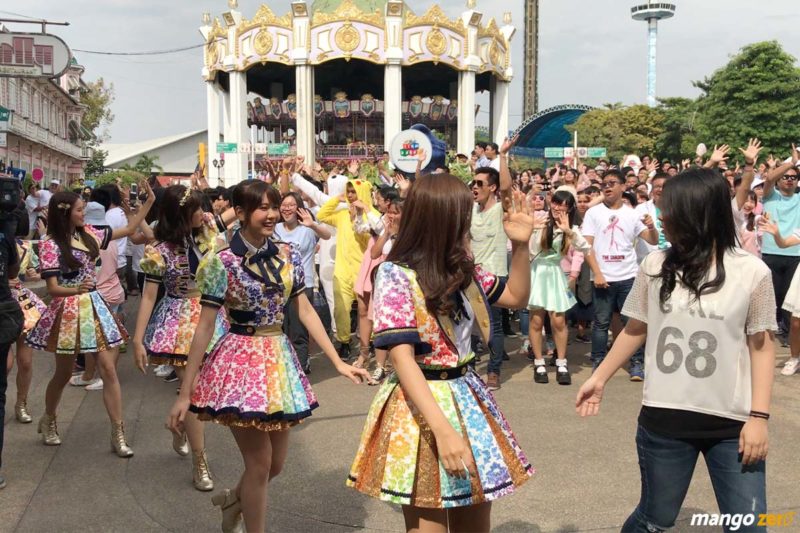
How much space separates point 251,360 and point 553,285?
4.49m

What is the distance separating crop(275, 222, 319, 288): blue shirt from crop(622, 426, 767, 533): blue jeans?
17.0 ft

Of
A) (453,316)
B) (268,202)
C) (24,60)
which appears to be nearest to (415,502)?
(453,316)

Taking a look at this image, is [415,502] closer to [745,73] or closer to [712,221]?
[712,221]

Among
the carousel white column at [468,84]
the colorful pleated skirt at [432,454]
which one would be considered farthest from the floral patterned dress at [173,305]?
the carousel white column at [468,84]

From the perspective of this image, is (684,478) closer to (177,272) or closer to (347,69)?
(177,272)

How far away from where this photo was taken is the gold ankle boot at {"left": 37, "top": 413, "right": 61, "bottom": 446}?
18.0ft

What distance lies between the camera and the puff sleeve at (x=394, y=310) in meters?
2.54

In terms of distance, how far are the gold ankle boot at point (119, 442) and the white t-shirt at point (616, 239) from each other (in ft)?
15.1

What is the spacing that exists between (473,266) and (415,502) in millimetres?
829

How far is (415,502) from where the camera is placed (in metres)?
2.53

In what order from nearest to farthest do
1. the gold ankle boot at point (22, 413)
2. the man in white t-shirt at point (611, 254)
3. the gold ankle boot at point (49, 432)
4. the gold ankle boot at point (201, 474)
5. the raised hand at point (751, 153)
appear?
the gold ankle boot at point (201, 474), the gold ankle boot at point (49, 432), the gold ankle boot at point (22, 413), the raised hand at point (751, 153), the man in white t-shirt at point (611, 254)

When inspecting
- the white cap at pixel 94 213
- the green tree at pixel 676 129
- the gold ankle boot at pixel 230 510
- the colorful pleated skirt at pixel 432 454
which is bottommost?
the gold ankle boot at pixel 230 510

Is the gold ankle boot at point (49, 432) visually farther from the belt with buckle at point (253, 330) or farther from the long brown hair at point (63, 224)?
the belt with buckle at point (253, 330)

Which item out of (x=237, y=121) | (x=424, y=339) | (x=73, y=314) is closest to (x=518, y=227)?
(x=424, y=339)
